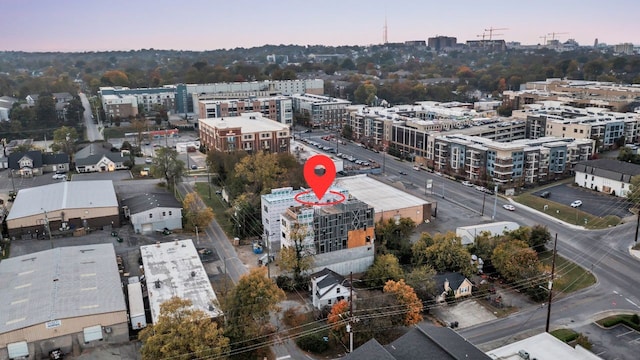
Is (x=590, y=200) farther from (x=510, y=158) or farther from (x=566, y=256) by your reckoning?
(x=566, y=256)

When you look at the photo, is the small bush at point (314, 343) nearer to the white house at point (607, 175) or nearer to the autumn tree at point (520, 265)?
the autumn tree at point (520, 265)

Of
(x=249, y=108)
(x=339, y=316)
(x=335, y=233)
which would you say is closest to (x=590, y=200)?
(x=335, y=233)

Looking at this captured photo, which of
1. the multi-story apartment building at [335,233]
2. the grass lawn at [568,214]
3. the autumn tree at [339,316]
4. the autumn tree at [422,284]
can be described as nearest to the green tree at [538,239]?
the grass lawn at [568,214]

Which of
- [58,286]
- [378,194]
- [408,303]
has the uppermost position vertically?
[58,286]

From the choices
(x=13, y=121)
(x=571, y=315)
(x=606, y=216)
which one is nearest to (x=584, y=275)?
(x=571, y=315)

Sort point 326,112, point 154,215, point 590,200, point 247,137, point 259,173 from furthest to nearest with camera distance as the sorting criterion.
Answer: point 326,112 → point 247,137 → point 590,200 → point 259,173 → point 154,215

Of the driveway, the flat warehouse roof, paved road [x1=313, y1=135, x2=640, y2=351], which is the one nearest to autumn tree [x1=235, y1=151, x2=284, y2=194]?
the flat warehouse roof
